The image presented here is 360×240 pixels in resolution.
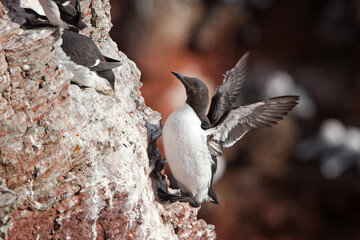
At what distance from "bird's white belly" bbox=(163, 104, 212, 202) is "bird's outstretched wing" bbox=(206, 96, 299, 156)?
108 mm

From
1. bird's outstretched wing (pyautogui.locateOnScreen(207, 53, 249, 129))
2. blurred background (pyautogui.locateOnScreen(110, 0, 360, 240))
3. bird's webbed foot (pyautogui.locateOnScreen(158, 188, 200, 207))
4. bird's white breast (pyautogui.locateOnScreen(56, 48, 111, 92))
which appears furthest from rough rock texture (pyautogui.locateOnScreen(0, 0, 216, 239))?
blurred background (pyautogui.locateOnScreen(110, 0, 360, 240))

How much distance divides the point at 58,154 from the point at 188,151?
4.95 feet

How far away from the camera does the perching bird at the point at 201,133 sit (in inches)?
209

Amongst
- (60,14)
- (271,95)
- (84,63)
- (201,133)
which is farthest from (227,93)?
(271,95)

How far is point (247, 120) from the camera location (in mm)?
5543

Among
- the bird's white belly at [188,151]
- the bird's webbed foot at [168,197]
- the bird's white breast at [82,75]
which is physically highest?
the bird's white breast at [82,75]

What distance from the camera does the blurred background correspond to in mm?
16859

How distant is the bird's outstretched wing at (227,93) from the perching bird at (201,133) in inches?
15.3

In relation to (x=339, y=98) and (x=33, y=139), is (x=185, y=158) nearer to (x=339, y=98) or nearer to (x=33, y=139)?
(x=33, y=139)

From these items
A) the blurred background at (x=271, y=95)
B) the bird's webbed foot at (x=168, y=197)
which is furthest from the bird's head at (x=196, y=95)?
the blurred background at (x=271, y=95)

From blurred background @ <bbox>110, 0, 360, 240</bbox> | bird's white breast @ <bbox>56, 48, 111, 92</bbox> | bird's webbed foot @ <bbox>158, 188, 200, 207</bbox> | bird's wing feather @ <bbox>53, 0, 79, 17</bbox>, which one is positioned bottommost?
blurred background @ <bbox>110, 0, 360, 240</bbox>

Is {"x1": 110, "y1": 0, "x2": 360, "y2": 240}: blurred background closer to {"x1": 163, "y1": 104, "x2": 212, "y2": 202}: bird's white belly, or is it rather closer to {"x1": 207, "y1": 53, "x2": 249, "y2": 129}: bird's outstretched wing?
{"x1": 207, "y1": 53, "x2": 249, "y2": 129}: bird's outstretched wing

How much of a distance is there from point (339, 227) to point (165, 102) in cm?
597

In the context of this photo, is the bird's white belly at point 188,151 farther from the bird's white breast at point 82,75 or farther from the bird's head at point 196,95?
the bird's white breast at point 82,75
